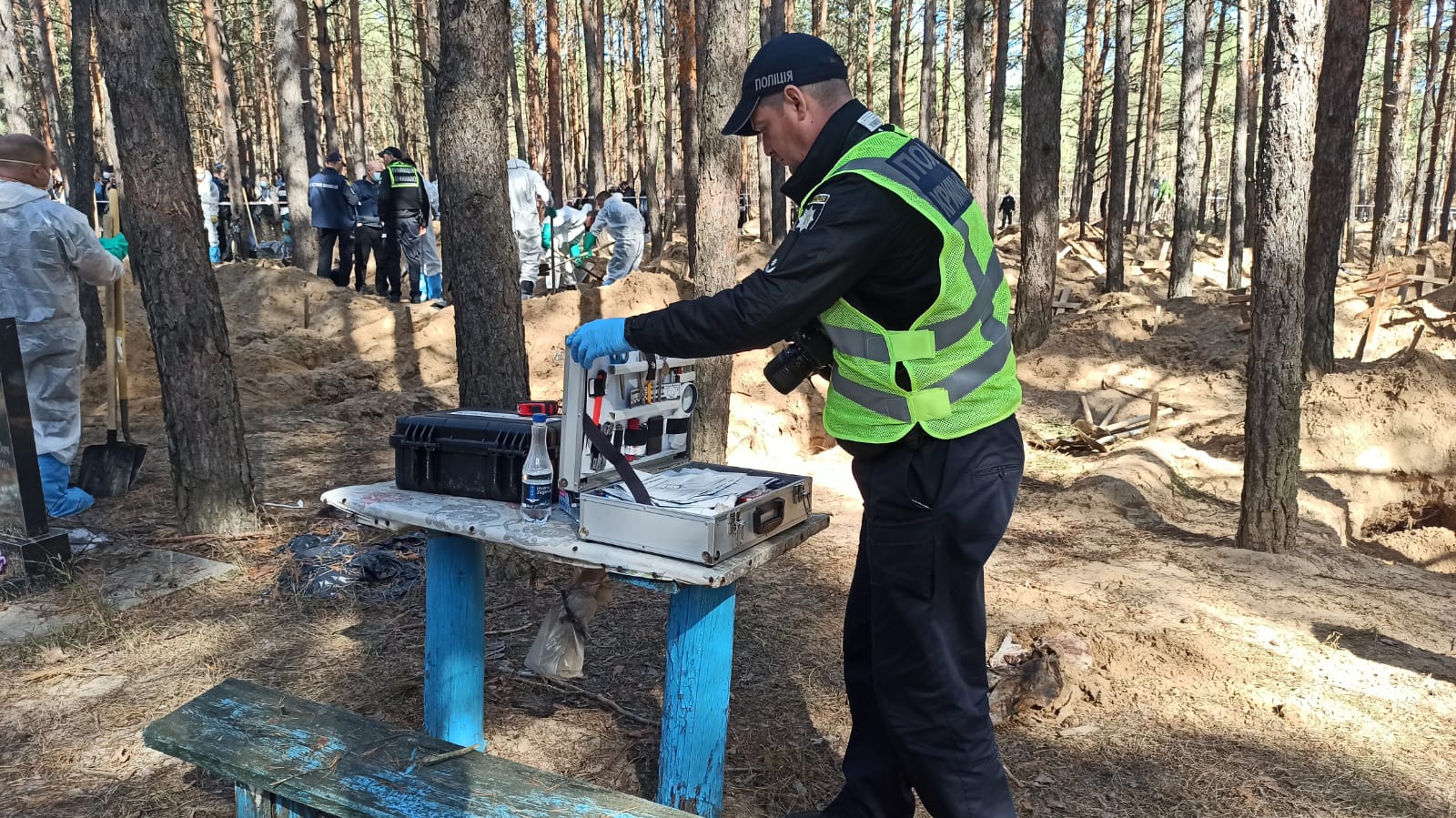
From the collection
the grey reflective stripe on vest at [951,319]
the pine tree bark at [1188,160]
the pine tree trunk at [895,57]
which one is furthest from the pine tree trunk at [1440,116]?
the grey reflective stripe on vest at [951,319]

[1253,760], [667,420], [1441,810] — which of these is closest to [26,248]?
[667,420]

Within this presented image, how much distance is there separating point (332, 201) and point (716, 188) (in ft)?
30.4

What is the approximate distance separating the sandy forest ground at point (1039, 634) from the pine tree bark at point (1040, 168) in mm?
3510

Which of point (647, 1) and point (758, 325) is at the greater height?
point (647, 1)

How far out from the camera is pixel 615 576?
239 cm

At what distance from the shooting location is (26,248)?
5.20m

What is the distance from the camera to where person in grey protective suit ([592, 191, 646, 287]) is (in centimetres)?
1427

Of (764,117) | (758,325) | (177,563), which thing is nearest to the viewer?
(758,325)

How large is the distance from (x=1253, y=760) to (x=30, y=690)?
4321 millimetres

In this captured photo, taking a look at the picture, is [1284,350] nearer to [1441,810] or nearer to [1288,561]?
[1288,561]

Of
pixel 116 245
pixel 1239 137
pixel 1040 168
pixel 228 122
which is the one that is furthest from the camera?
pixel 1239 137

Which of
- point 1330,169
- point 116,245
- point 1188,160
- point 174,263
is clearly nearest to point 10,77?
point 116,245

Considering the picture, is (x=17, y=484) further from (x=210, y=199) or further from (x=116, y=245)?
(x=210, y=199)

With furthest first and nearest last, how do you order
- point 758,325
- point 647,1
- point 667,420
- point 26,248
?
point 647,1 → point 26,248 → point 667,420 → point 758,325
